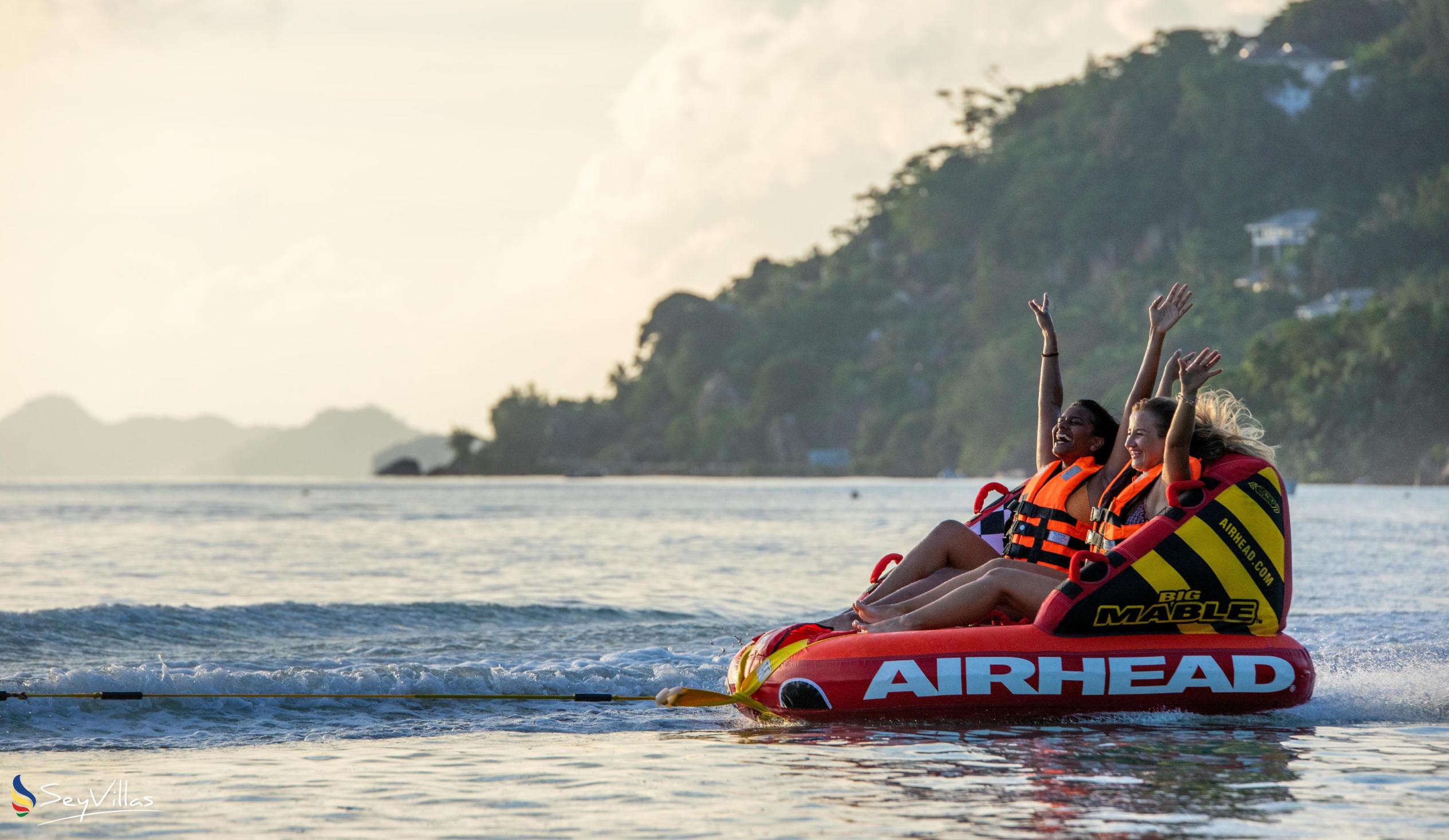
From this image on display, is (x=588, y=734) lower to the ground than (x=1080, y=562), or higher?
lower

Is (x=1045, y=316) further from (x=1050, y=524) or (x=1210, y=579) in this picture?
(x=1210, y=579)

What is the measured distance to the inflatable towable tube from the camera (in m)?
7.32

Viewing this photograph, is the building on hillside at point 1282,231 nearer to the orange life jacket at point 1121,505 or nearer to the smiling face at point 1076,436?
the smiling face at point 1076,436

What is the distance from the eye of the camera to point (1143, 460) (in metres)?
7.60

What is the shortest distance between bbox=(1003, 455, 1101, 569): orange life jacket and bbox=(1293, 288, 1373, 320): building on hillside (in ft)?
259

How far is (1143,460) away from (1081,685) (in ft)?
3.65

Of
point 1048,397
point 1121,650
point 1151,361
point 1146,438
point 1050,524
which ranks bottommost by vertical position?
point 1121,650

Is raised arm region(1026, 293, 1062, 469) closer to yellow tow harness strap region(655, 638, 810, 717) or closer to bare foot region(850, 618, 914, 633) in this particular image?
bare foot region(850, 618, 914, 633)

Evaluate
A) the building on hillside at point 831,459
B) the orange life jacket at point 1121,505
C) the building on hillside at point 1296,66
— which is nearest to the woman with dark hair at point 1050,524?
the orange life jacket at point 1121,505

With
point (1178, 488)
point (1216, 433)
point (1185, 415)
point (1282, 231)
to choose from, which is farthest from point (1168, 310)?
point (1282, 231)

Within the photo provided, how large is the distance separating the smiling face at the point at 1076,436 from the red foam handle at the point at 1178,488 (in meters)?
0.55

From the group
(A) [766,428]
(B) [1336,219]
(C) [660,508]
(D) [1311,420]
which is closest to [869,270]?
(A) [766,428]

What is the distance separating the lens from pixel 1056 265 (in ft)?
361

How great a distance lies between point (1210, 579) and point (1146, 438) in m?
0.71
